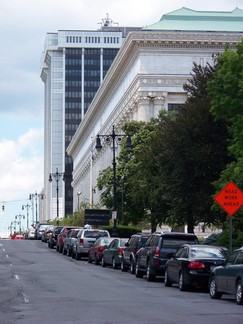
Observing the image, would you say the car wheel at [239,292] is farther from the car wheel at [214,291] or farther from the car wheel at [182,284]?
the car wheel at [182,284]

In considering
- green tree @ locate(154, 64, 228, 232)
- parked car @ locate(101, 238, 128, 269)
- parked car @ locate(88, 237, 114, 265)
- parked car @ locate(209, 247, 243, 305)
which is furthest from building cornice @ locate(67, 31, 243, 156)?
parked car @ locate(209, 247, 243, 305)

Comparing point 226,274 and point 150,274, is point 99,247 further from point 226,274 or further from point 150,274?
point 226,274

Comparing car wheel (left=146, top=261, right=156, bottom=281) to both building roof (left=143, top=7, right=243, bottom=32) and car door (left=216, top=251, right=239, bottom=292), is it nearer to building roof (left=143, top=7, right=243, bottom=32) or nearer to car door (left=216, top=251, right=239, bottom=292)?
car door (left=216, top=251, right=239, bottom=292)

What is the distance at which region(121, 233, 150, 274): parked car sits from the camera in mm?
39375

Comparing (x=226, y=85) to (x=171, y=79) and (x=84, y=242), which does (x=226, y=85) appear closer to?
(x=84, y=242)

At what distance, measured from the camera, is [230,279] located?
83.5 ft

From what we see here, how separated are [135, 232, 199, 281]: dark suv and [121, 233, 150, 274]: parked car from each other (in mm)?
3017

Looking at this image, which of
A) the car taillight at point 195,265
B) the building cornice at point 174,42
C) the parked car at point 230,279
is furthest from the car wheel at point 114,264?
the building cornice at point 174,42

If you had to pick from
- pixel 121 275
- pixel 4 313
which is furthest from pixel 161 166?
pixel 4 313

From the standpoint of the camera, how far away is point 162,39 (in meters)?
97.2

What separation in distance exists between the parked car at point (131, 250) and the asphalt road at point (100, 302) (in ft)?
5.29

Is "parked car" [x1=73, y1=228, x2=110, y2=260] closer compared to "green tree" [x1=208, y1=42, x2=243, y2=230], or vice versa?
"green tree" [x1=208, y1=42, x2=243, y2=230]

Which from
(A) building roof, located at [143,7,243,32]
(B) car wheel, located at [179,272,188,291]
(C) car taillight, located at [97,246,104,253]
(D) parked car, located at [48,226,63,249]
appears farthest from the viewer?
(A) building roof, located at [143,7,243,32]

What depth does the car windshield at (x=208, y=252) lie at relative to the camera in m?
29.9
